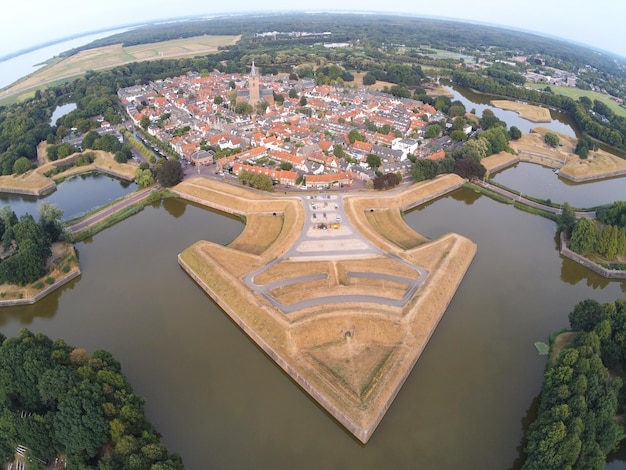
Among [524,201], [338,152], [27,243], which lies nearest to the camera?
[27,243]

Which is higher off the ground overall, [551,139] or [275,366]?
[551,139]

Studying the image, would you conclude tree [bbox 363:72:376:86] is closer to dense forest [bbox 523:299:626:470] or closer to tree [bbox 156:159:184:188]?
tree [bbox 156:159:184:188]

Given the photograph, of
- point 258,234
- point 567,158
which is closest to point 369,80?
point 567,158

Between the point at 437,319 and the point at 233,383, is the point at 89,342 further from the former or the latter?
the point at 437,319

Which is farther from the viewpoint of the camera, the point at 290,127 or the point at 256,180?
the point at 290,127

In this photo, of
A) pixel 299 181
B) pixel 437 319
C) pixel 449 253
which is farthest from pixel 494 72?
pixel 437 319

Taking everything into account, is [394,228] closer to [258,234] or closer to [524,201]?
[258,234]
